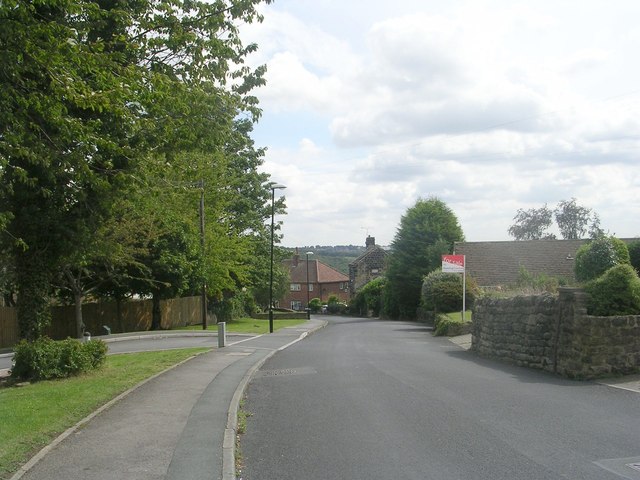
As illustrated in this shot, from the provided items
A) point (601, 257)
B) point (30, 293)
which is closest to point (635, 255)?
point (601, 257)

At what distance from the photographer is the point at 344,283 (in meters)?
112

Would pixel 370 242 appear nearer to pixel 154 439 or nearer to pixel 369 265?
pixel 369 265

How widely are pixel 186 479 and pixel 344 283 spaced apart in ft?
347

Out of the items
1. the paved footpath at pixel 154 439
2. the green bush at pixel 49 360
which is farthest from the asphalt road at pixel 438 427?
the green bush at pixel 49 360

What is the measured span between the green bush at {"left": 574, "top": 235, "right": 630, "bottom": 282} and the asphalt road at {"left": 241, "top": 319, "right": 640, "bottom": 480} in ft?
17.9

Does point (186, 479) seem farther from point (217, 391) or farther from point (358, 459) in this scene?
point (217, 391)

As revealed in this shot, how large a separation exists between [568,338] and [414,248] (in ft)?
144

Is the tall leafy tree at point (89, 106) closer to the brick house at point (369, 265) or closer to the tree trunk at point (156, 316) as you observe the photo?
the tree trunk at point (156, 316)

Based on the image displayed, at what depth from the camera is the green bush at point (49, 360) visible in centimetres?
1352

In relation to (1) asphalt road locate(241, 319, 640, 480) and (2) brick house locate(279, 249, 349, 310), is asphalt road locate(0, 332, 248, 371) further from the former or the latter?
(2) brick house locate(279, 249, 349, 310)

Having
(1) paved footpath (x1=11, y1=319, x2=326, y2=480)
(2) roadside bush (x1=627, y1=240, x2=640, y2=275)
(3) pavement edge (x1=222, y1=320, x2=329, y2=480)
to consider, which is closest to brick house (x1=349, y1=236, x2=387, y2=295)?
(2) roadside bush (x1=627, y1=240, x2=640, y2=275)

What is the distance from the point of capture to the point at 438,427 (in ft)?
28.6

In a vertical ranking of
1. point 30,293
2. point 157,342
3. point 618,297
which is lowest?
point 157,342

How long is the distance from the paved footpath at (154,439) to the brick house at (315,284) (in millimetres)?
95575
